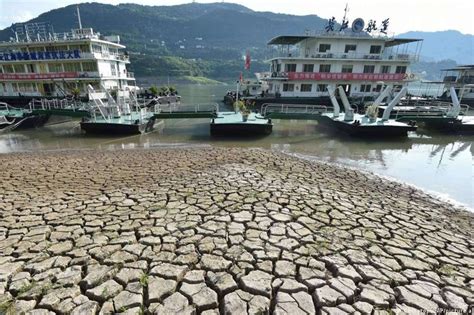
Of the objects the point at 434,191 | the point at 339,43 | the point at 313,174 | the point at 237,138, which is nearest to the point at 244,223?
the point at 313,174

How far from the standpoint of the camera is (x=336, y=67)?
95.5ft

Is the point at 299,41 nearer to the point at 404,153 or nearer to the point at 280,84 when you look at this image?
the point at 280,84

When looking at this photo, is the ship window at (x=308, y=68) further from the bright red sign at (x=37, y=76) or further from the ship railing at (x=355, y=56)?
the bright red sign at (x=37, y=76)

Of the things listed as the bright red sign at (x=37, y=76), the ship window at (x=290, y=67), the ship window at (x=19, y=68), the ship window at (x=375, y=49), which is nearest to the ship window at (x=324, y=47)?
the ship window at (x=290, y=67)

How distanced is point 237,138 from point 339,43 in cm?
2007

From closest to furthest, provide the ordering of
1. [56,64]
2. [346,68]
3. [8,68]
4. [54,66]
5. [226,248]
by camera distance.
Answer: [226,248] < [56,64] < [54,66] < [346,68] < [8,68]

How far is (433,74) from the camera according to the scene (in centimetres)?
17238

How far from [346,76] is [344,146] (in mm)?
16924

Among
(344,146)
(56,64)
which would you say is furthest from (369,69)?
(56,64)

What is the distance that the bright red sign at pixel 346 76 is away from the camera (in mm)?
28219

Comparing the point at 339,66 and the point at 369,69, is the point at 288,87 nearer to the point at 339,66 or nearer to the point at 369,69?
the point at 339,66

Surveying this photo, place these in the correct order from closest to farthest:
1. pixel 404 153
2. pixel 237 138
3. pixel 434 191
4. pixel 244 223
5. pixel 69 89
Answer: pixel 244 223
pixel 434 191
pixel 404 153
pixel 237 138
pixel 69 89

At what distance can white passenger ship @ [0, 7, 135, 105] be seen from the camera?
89.5ft

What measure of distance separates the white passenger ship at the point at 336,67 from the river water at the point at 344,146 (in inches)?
356
